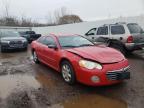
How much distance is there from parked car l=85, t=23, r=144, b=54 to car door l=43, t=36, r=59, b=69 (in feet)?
12.1

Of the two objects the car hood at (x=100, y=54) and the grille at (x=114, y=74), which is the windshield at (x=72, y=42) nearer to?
the car hood at (x=100, y=54)

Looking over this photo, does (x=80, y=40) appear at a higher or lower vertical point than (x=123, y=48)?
higher

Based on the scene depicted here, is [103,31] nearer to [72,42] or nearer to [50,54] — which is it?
[72,42]

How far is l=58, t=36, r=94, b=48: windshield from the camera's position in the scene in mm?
6934

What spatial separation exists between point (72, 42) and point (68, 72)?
1.47 m

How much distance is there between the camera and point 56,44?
699 cm

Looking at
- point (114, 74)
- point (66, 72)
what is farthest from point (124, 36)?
point (114, 74)

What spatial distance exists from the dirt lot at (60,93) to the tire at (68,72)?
162mm

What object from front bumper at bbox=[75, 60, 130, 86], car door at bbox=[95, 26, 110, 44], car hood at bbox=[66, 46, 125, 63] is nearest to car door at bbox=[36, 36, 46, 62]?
car hood at bbox=[66, 46, 125, 63]

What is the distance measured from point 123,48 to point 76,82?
15.2 feet

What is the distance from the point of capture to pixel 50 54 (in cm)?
721

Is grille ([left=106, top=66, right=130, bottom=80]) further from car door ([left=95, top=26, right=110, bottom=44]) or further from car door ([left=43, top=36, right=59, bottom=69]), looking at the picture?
car door ([left=95, top=26, right=110, bottom=44])

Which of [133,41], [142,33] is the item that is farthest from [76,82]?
[142,33]

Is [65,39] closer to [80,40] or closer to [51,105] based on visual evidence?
[80,40]
